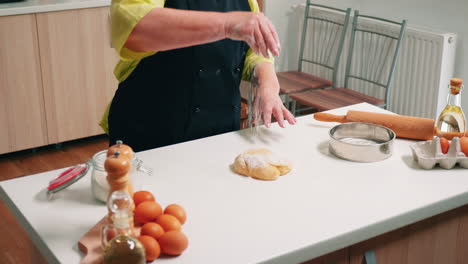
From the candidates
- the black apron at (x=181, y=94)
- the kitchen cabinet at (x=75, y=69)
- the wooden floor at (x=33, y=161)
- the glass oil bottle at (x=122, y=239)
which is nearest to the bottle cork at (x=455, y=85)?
the black apron at (x=181, y=94)

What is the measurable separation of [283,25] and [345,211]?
10.3 ft

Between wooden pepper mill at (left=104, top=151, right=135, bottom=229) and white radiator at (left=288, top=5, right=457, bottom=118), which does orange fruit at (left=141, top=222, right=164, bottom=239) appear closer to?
wooden pepper mill at (left=104, top=151, right=135, bottom=229)

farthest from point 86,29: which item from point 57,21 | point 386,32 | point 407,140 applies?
point 407,140

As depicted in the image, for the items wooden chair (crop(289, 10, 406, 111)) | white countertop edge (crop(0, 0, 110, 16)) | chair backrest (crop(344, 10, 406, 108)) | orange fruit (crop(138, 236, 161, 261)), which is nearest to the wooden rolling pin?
orange fruit (crop(138, 236, 161, 261))

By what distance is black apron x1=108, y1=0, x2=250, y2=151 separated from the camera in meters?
1.79

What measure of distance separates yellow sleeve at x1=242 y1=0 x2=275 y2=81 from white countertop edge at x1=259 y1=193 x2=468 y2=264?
2.32ft

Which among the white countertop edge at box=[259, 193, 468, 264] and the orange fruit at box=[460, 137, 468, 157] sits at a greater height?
the orange fruit at box=[460, 137, 468, 157]

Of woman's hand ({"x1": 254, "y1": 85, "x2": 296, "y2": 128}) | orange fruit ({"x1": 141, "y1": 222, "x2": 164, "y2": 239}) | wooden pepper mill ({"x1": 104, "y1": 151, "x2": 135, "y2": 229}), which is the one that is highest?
wooden pepper mill ({"x1": 104, "y1": 151, "x2": 135, "y2": 229})

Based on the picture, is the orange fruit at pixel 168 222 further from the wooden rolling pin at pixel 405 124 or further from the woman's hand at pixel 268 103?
the wooden rolling pin at pixel 405 124

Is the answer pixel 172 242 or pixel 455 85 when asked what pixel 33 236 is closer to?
pixel 172 242

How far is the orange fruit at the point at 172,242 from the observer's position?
117cm

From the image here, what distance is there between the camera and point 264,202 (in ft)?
4.67

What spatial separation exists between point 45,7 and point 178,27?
2.11 m

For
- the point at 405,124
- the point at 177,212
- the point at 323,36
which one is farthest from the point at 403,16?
the point at 177,212
